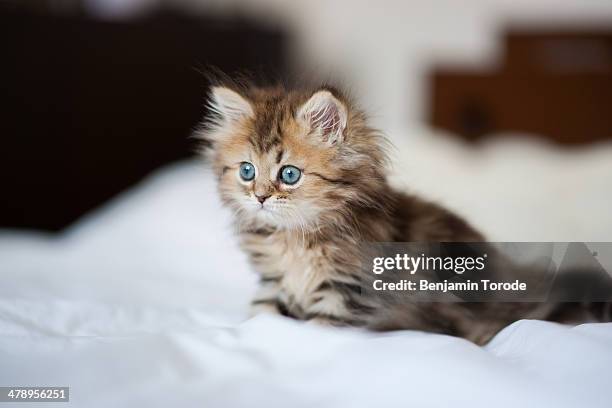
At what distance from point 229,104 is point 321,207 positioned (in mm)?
218

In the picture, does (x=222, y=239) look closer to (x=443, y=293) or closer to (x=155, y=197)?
(x=155, y=197)

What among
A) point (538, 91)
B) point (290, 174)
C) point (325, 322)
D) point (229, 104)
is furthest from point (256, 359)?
point (538, 91)

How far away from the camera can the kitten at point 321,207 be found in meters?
0.76

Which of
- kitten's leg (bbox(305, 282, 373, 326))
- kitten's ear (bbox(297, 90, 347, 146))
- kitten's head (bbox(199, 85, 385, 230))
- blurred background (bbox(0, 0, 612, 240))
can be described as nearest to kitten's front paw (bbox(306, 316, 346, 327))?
kitten's leg (bbox(305, 282, 373, 326))

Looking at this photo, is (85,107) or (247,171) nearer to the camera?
(247,171)

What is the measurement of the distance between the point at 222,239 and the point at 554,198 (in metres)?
0.91

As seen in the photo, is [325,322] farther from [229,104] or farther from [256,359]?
[229,104]

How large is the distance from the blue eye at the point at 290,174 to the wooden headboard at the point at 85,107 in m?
1.49

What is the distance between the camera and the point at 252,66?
1.60 meters

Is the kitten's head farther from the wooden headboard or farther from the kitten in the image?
the wooden headboard

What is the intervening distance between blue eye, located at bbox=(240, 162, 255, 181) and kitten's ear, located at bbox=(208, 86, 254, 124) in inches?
3.0

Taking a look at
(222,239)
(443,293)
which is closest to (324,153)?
(443,293)

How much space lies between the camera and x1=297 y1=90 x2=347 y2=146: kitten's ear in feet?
2.40

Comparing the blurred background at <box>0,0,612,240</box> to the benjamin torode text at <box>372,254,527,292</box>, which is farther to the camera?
the blurred background at <box>0,0,612,240</box>
